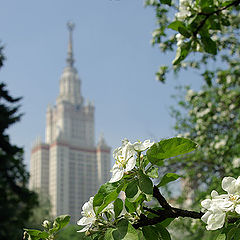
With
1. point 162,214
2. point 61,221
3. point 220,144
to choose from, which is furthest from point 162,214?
point 220,144

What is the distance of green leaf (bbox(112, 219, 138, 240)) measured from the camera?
0.60 m

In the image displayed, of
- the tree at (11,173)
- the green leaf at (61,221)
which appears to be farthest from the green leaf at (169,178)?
the tree at (11,173)

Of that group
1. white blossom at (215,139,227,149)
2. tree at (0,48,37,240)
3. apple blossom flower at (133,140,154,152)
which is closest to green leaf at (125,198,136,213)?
apple blossom flower at (133,140,154,152)

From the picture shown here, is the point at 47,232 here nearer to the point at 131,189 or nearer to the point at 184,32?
the point at 131,189

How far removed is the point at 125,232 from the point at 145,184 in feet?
0.29

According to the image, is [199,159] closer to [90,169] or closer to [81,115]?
[90,169]

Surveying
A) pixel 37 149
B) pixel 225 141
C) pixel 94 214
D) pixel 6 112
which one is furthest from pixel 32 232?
pixel 37 149

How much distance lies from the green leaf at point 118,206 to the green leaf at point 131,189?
0.16 ft

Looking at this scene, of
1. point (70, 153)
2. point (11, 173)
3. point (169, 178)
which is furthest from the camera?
point (70, 153)

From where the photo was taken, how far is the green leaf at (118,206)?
2.23ft

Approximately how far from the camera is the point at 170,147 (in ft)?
2.11

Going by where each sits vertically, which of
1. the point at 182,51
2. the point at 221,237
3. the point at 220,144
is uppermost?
the point at 220,144

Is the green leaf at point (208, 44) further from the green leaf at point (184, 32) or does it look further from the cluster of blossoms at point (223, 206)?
the cluster of blossoms at point (223, 206)

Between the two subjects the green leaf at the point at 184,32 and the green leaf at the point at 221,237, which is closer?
the green leaf at the point at 221,237
